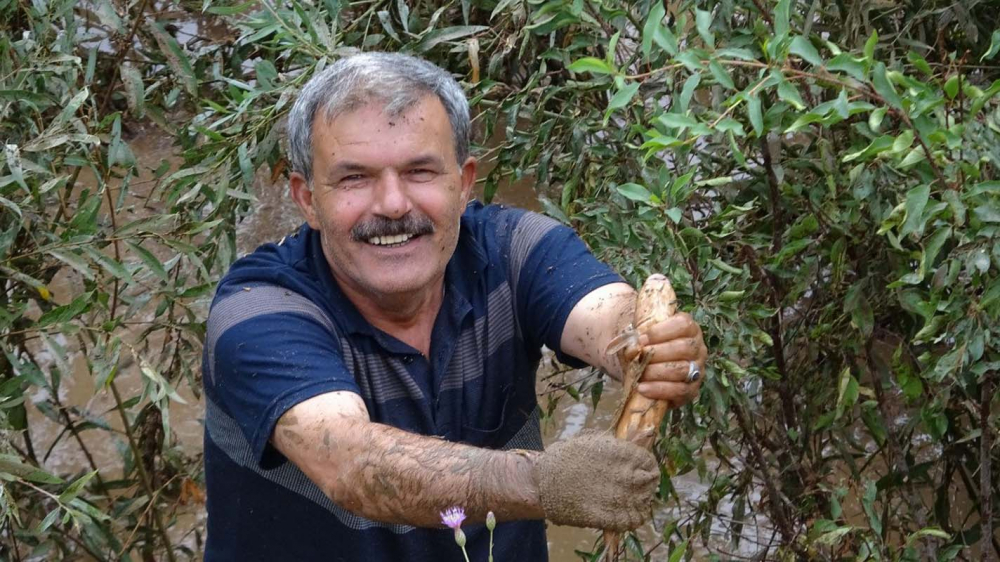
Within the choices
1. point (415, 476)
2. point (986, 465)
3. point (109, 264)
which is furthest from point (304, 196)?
point (986, 465)

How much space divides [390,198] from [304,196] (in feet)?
0.96

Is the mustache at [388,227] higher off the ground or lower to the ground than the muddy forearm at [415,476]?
higher

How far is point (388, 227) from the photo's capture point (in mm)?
2611

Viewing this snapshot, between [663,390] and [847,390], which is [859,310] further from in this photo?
[663,390]

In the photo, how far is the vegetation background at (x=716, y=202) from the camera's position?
8.43ft

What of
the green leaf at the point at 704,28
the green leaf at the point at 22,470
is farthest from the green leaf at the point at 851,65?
the green leaf at the point at 22,470

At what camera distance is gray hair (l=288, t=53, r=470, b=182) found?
260cm

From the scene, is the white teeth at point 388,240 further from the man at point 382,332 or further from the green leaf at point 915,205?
the green leaf at point 915,205

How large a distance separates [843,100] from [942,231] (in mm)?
334

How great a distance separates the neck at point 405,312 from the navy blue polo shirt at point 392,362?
2 centimetres

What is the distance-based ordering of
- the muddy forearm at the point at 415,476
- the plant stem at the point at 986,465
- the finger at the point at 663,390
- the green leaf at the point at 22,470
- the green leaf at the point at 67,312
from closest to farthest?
the muddy forearm at the point at 415,476 < the finger at the point at 663,390 < the green leaf at the point at 22,470 < the plant stem at the point at 986,465 < the green leaf at the point at 67,312

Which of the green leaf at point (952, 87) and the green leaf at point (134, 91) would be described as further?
the green leaf at point (134, 91)

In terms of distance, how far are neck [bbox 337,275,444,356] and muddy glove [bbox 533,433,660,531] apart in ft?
2.26

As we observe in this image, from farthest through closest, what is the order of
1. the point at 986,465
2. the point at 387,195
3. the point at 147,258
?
the point at 147,258 → the point at 986,465 → the point at 387,195
